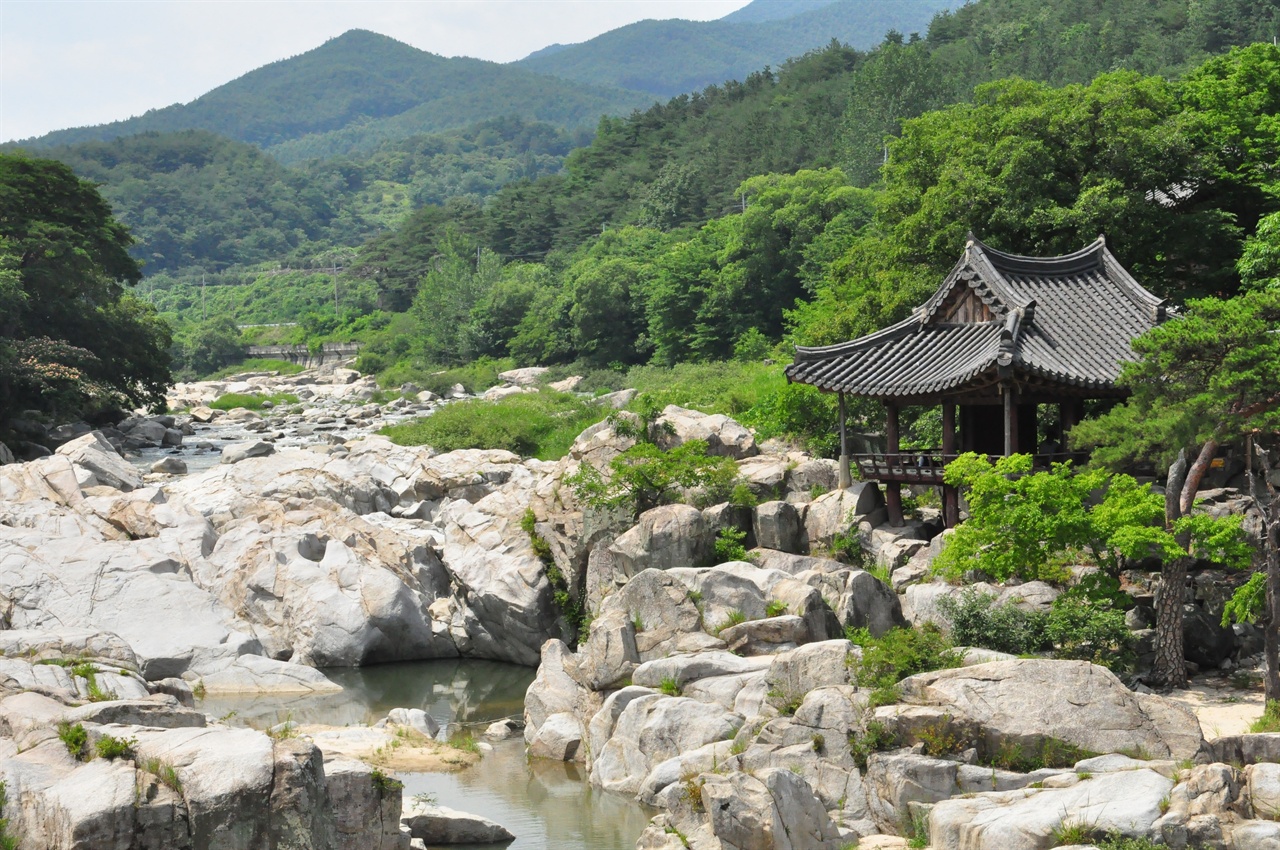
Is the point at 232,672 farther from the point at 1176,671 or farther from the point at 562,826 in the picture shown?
the point at 1176,671

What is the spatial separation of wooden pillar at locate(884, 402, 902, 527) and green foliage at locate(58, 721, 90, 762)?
43.5ft

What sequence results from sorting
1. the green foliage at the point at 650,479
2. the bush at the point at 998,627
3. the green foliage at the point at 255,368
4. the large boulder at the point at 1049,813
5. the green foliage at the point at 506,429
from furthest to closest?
the green foliage at the point at 255,368 < the green foliage at the point at 506,429 < the green foliage at the point at 650,479 < the bush at the point at 998,627 < the large boulder at the point at 1049,813

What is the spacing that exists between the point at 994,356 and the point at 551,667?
8.17m

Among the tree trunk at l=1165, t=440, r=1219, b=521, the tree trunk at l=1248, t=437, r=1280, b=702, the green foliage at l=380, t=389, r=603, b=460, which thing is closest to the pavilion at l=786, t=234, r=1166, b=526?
the tree trunk at l=1165, t=440, r=1219, b=521

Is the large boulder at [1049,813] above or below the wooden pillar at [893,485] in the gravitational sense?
below

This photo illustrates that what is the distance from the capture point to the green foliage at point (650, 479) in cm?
2369

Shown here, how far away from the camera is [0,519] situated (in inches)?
1071

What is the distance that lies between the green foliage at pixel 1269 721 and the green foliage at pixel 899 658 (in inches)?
132

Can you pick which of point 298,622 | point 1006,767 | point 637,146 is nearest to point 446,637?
point 298,622

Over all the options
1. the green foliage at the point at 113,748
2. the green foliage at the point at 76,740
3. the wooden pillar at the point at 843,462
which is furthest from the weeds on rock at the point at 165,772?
the wooden pillar at the point at 843,462

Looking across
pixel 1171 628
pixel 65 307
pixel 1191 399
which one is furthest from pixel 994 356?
pixel 65 307

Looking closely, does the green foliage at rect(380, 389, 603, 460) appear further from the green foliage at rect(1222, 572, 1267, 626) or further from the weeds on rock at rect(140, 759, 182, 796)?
the weeds on rock at rect(140, 759, 182, 796)

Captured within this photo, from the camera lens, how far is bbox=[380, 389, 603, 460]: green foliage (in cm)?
4069

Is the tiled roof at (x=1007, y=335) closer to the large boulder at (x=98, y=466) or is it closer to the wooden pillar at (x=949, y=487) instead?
the wooden pillar at (x=949, y=487)
